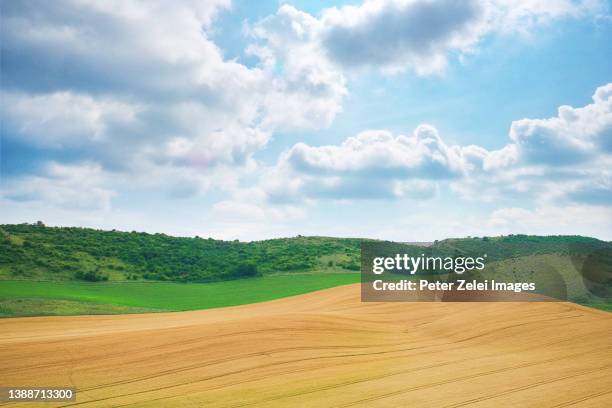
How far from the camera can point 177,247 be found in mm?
79000

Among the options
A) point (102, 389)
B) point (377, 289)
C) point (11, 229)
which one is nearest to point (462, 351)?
point (102, 389)

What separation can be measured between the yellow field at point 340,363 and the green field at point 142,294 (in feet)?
29.6

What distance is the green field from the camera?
84.9ft

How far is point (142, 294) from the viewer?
41.2 m

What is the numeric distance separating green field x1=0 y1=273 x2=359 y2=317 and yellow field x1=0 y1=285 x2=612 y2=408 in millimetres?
9029

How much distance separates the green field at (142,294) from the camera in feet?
84.9

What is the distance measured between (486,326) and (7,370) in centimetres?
1430

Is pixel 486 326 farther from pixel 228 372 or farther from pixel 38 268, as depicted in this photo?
pixel 38 268

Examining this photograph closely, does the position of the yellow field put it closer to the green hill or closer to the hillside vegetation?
the hillside vegetation

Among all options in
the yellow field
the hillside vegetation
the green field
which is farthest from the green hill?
the yellow field

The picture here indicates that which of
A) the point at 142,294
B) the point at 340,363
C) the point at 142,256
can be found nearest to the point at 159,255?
the point at 142,256

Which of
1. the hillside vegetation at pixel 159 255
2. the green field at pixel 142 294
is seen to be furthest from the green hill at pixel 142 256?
the green field at pixel 142 294

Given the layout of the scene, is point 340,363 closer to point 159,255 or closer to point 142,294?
point 142,294

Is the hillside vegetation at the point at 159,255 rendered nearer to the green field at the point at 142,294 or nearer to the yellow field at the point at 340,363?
the green field at the point at 142,294
